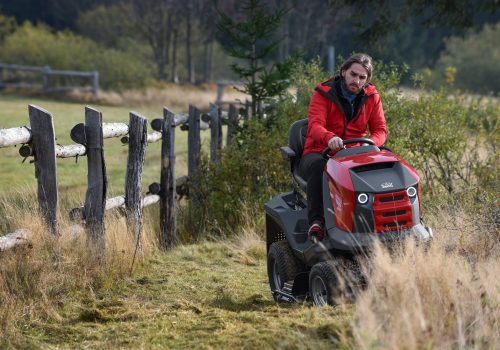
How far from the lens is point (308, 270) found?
744 cm

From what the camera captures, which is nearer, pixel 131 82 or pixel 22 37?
pixel 131 82

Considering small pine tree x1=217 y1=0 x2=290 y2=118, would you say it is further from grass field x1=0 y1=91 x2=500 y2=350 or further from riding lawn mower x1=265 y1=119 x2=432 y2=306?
riding lawn mower x1=265 y1=119 x2=432 y2=306

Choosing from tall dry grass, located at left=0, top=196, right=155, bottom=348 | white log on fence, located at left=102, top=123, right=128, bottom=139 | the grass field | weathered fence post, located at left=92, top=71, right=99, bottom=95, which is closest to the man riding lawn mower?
A: the grass field

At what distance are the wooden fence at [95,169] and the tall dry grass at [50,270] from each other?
0.12 metres

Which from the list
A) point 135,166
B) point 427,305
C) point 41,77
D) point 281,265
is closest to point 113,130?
point 135,166

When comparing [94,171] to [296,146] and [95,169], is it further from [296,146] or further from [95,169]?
[296,146]

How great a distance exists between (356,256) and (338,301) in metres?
0.66

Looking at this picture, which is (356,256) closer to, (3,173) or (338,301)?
(338,301)

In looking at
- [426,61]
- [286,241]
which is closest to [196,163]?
[286,241]

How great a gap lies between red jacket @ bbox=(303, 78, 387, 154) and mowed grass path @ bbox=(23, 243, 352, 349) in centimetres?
128

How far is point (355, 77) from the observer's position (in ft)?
23.5

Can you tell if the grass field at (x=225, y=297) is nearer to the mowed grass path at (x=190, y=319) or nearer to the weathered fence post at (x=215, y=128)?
the mowed grass path at (x=190, y=319)

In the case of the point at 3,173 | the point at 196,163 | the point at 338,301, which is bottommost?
the point at 3,173

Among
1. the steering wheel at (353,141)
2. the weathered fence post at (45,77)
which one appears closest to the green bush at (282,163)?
the steering wheel at (353,141)
